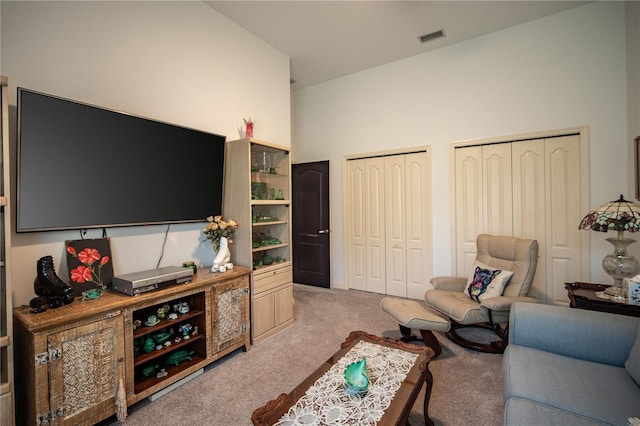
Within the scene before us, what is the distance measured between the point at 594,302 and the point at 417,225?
6.95 feet

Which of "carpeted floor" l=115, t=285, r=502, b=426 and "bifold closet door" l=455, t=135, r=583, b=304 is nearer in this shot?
"carpeted floor" l=115, t=285, r=502, b=426

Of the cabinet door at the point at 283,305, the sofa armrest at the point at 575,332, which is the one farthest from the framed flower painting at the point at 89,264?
the sofa armrest at the point at 575,332

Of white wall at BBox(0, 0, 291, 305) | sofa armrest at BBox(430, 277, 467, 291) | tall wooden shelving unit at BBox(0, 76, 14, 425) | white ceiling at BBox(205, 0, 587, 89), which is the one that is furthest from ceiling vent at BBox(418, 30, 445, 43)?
tall wooden shelving unit at BBox(0, 76, 14, 425)

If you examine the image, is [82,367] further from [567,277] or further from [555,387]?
[567,277]

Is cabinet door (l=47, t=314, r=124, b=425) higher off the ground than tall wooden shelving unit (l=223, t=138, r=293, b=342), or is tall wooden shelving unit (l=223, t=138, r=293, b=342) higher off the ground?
tall wooden shelving unit (l=223, t=138, r=293, b=342)

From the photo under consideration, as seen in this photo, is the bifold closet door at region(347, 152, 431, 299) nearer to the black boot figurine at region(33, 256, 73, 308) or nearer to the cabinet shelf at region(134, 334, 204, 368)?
the cabinet shelf at region(134, 334, 204, 368)

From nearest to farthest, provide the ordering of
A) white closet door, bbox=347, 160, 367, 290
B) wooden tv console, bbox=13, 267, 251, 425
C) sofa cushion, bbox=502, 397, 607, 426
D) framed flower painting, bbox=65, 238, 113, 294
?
sofa cushion, bbox=502, 397, 607, 426, wooden tv console, bbox=13, 267, 251, 425, framed flower painting, bbox=65, 238, 113, 294, white closet door, bbox=347, 160, 367, 290

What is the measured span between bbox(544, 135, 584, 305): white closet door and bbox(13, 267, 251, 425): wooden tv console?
3.56 m

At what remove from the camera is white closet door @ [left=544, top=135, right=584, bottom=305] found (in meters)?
3.21

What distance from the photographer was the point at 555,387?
1392mm

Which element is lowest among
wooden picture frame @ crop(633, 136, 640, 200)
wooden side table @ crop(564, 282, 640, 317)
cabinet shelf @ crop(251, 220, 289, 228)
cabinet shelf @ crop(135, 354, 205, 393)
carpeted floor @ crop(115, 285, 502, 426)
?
carpeted floor @ crop(115, 285, 502, 426)

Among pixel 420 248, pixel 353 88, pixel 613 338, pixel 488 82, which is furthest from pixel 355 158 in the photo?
pixel 613 338

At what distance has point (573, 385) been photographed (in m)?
1.41

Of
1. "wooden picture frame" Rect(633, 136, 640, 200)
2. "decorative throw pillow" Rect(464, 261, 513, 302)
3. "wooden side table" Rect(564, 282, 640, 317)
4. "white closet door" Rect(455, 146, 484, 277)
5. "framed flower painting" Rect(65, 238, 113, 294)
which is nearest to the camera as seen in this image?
"framed flower painting" Rect(65, 238, 113, 294)
